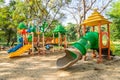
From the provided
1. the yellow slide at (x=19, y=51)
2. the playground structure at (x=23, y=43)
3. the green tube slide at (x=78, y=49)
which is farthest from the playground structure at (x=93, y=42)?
the playground structure at (x=23, y=43)

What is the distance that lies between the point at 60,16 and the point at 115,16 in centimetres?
1239

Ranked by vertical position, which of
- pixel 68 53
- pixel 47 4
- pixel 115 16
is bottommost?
pixel 68 53

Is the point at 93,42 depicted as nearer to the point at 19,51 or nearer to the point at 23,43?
the point at 19,51

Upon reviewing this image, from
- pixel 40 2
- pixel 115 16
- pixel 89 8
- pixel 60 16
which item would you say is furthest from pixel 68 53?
pixel 60 16

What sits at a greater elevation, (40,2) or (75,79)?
(40,2)

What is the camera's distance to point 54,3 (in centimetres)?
2338

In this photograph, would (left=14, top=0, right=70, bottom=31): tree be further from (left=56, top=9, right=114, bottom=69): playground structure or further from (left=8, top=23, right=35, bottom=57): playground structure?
(left=56, top=9, right=114, bottom=69): playground structure

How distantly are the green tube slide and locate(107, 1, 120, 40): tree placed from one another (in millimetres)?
9563

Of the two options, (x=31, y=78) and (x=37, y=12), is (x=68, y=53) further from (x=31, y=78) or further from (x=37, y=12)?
(x=37, y=12)

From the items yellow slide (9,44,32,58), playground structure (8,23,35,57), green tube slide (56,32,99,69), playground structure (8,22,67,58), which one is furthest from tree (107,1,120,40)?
green tube slide (56,32,99,69)

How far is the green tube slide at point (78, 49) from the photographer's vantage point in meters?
8.91

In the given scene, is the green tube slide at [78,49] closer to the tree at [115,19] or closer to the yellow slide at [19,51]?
the yellow slide at [19,51]

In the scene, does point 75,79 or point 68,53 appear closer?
point 75,79

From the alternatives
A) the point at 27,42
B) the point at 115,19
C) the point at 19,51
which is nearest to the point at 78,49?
the point at 19,51
